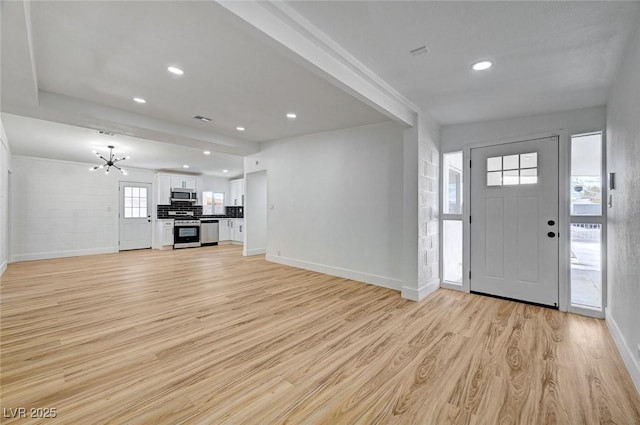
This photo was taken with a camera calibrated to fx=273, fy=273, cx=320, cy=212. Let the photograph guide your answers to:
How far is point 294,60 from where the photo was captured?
2084 mm

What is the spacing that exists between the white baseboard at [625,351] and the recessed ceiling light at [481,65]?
2.49m

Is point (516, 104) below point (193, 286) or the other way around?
the other way around

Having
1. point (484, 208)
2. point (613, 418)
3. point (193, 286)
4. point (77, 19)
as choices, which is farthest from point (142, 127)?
point (613, 418)

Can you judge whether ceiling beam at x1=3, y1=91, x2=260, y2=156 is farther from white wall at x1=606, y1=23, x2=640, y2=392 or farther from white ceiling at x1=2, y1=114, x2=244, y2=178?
white wall at x1=606, y1=23, x2=640, y2=392

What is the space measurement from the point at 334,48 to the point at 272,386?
2572mm

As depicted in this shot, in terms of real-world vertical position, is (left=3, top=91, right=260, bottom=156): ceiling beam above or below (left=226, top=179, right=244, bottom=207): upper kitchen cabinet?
above

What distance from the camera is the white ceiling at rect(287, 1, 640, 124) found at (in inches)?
70.2

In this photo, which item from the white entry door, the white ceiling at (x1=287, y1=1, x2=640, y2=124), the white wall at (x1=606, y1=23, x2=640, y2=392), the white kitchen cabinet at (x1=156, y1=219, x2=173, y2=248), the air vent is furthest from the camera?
the white kitchen cabinet at (x1=156, y1=219, x2=173, y2=248)

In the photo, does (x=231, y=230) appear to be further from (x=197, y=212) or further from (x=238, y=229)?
(x=197, y=212)

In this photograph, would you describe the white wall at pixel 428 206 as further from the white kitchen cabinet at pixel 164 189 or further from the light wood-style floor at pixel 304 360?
the white kitchen cabinet at pixel 164 189

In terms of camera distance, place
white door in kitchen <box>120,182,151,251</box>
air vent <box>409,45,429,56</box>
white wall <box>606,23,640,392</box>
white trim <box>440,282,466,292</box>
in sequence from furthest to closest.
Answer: white door in kitchen <box>120,182,151,251</box>
white trim <box>440,282,466,292</box>
air vent <box>409,45,429,56</box>
white wall <box>606,23,640,392</box>

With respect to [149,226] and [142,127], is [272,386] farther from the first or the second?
[149,226]

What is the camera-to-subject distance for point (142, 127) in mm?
4008

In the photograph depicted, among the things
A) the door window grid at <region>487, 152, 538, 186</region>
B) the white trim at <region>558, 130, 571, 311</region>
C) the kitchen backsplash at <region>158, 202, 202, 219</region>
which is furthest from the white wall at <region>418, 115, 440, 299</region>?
the kitchen backsplash at <region>158, 202, 202, 219</region>
